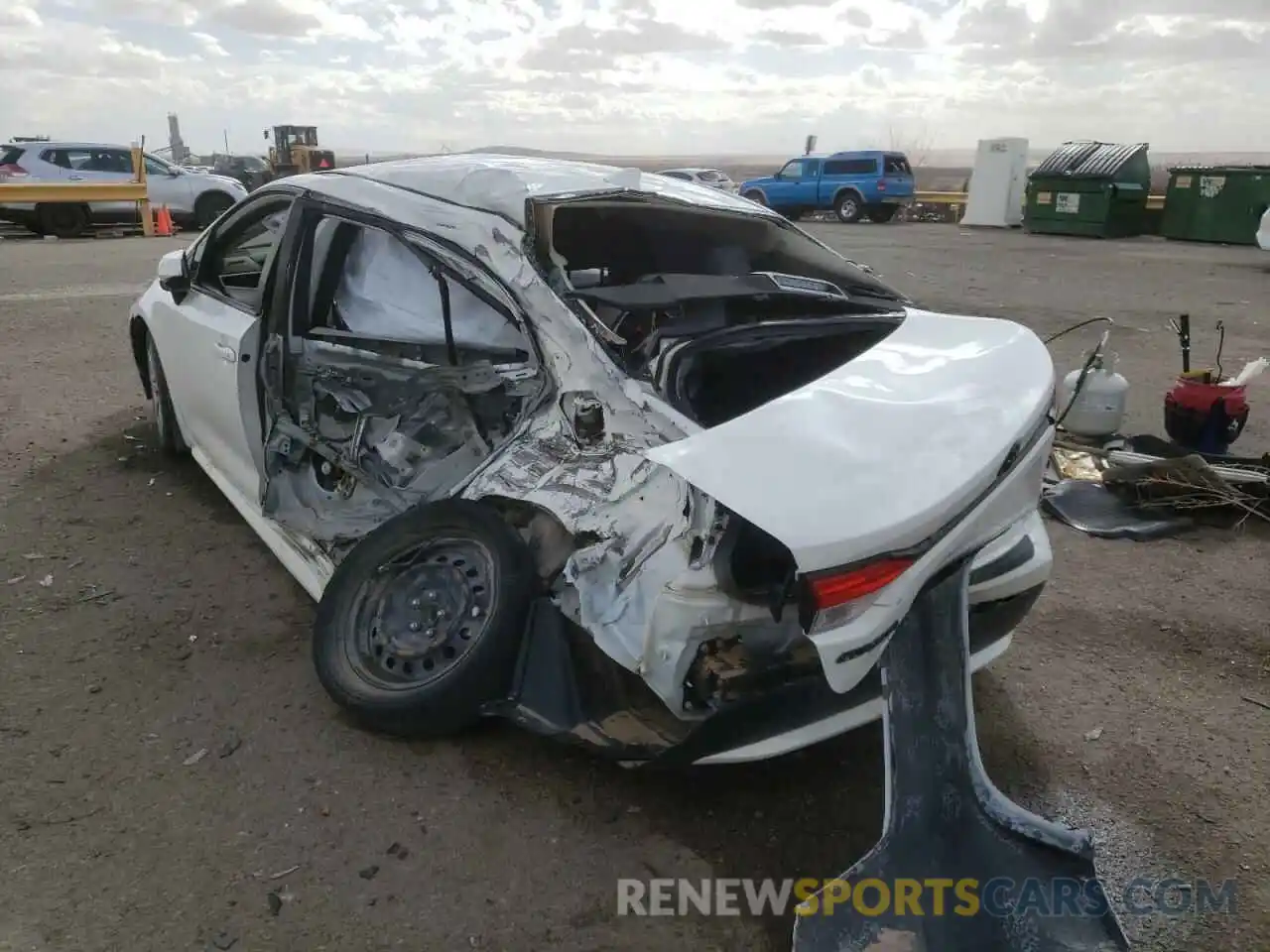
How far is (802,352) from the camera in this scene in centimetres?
285

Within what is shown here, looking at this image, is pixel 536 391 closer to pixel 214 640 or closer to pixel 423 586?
pixel 423 586

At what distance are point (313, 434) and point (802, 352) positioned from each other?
1749 millimetres

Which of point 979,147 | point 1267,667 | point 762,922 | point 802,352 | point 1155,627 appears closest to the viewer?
point 762,922

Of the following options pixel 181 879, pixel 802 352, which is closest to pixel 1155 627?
pixel 802 352

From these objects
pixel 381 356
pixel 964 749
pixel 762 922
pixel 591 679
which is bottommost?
pixel 762 922

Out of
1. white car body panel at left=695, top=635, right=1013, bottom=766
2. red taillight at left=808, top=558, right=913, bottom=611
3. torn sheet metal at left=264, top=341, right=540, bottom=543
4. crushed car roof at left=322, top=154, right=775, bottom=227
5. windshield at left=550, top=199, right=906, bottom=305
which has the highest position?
crushed car roof at left=322, top=154, right=775, bottom=227

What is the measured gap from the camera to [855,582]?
1.65 metres

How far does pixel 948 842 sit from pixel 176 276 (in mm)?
3801

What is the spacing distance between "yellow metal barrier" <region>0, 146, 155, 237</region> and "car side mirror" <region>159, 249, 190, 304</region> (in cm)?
1392

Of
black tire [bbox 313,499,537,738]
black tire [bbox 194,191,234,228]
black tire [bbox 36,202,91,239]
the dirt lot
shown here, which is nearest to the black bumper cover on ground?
the dirt lot

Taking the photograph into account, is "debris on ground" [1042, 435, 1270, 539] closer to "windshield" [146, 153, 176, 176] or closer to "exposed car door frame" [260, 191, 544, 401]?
"exposed car door frame" [260, 191, 544, 401]

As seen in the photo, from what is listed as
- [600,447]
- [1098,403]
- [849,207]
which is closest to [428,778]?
[600,447]

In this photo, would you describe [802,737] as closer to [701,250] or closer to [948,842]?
[948,842]

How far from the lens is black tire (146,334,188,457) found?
4516 millimetres
